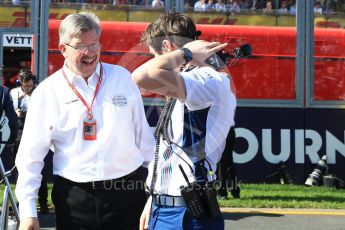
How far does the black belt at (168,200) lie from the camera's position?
3.25 m

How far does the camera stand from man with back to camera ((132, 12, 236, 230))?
122 inches

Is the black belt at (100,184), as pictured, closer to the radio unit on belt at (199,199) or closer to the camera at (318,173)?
the radio unit on belt at (199,199)

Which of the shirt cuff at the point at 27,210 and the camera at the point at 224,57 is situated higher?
the camera at the point at 224,57

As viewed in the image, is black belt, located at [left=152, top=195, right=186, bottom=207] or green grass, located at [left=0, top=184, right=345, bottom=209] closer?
black belt, located at [left=152, top=195, right=186, bottom=207]

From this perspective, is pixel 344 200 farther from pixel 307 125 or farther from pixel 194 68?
pixel 194 68

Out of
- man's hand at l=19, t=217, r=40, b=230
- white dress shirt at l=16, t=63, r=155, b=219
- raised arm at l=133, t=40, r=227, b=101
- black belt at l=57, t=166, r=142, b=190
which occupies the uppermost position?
raised arm at l=133, t=40, r=227, b=101

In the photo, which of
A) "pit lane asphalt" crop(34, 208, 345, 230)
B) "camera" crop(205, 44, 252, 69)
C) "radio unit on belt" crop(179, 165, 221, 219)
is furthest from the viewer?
"pit lane asphalt" crop(34, 208, 345, 230)

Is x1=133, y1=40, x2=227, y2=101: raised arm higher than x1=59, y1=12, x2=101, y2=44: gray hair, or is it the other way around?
x1=59, y1=12, x2=101, y2=44: gray hair

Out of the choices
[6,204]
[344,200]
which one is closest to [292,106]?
[344,200]

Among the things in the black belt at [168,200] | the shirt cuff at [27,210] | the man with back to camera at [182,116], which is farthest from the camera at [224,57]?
the shirt cuff at [27,210]

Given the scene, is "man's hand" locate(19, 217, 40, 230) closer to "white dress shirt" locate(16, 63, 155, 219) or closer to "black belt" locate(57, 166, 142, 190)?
"white dress shirt" locate(16, 63, 155, 219)

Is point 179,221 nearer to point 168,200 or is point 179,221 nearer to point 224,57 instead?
point 168,200

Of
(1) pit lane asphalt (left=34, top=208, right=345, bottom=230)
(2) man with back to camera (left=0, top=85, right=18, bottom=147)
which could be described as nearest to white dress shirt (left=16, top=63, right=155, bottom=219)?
(1) pit lane asphalt (left=34, top=208, right=345, bottom=230)

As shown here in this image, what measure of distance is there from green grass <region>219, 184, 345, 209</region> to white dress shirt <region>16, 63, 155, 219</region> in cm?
558
